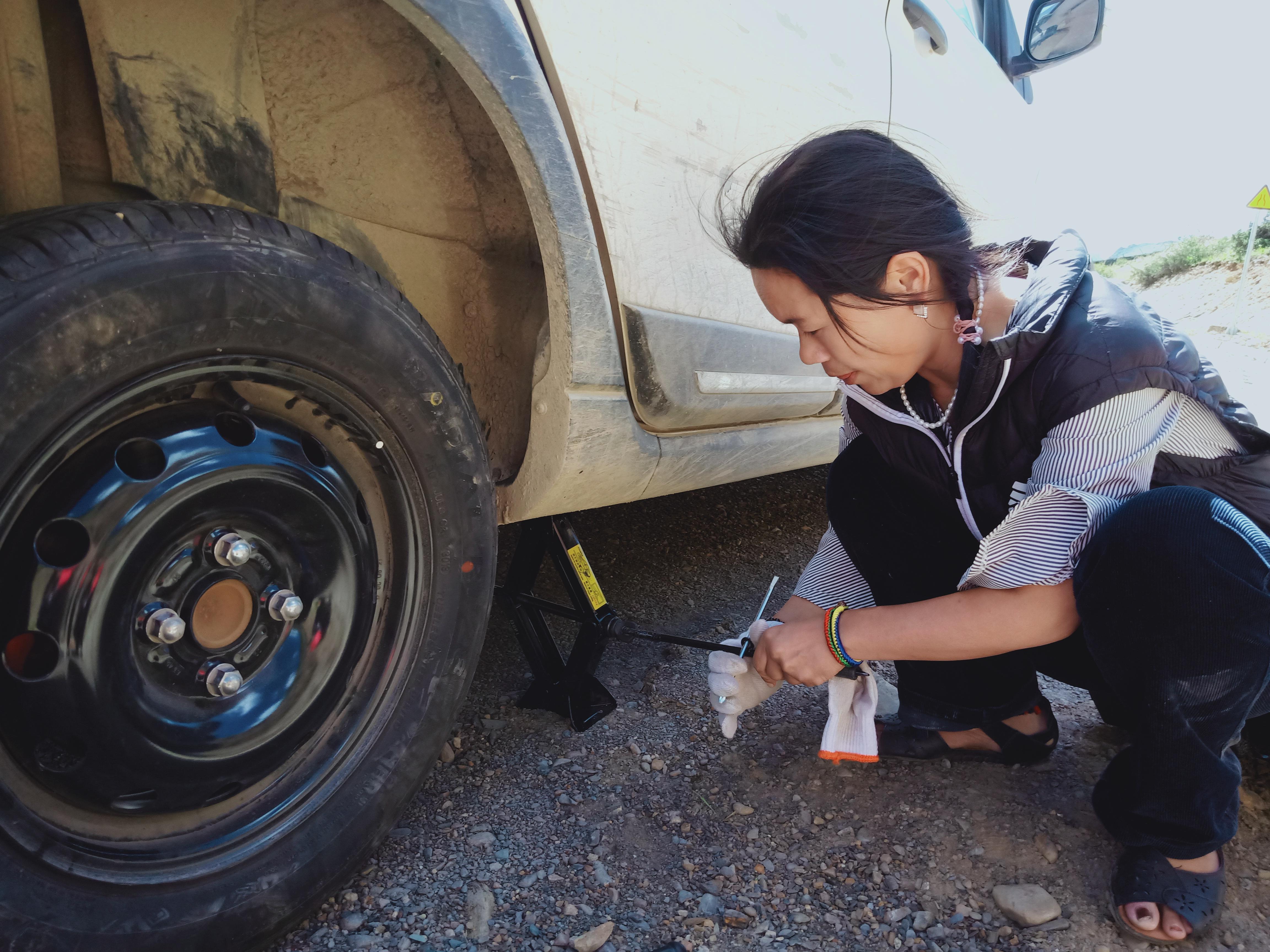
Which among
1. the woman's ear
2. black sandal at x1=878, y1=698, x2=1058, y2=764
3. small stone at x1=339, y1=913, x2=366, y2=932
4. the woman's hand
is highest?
the woman's ear

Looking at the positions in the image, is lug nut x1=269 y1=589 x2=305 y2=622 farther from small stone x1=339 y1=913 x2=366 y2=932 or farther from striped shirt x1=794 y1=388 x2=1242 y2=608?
striped shirt x1=794 y1=388 x2=1242 y2=608

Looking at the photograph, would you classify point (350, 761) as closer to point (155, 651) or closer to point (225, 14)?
point (155, 651)

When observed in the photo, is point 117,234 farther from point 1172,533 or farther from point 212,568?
point 1172,533

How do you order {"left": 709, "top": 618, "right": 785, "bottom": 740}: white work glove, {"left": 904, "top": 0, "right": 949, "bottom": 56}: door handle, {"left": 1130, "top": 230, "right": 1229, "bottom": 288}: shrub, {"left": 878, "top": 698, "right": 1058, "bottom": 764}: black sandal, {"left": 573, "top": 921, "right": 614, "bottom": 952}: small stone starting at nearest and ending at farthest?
{"left": 573, "top": 921, "right": 614, "bottom": 952}: small stone → {"left": 709, "top": 618, "right": 785, "bottom": 740}: white work glove → {"left": 878, "top": 698, "right": 1058, "bottom": 764}: black sandal → {"left": 904, "top": 0, "right": 949, "bottom": 56}: door handle → {"left": 1130, "top": 230, "right": 1229, "bottom": 288}: shrub

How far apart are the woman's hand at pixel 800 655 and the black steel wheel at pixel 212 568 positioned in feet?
1.53

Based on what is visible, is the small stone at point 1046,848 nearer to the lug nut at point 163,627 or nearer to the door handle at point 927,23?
the lug nut at point 163,627

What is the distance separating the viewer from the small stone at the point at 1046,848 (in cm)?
130

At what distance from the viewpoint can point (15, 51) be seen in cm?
85

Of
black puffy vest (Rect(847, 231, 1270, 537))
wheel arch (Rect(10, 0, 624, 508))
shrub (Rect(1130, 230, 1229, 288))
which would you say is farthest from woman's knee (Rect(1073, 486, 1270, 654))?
shrub (Rect(1130, 230, 1229, 288))

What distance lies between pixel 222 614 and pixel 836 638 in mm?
828

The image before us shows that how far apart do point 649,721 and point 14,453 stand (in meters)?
1.17

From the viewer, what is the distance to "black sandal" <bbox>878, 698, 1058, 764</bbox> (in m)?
1.54

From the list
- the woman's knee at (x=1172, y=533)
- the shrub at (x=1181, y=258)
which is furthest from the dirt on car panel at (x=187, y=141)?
the shrub at (x=1181, y=258)

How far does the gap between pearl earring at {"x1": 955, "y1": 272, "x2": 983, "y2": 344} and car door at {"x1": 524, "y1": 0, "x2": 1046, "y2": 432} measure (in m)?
0.40
